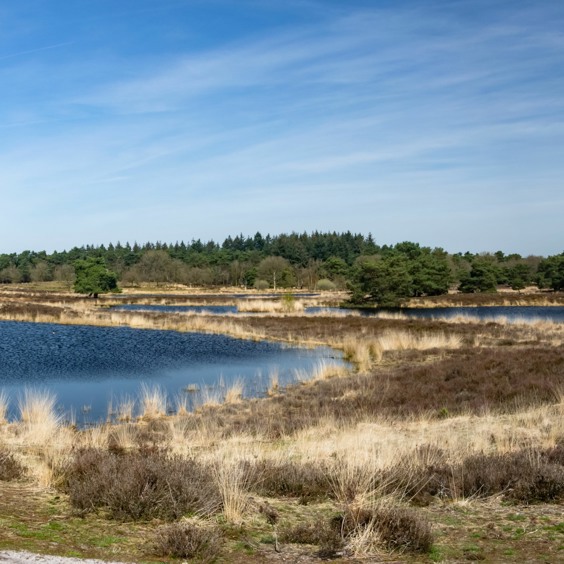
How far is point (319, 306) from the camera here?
6919cm

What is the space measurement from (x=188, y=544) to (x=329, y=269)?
115 m

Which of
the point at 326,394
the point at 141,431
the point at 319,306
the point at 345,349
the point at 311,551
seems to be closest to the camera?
the point at 311,551

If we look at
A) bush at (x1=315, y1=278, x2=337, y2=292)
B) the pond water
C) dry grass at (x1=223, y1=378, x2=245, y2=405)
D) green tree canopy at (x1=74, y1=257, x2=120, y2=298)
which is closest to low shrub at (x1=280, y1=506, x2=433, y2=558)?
the pond water

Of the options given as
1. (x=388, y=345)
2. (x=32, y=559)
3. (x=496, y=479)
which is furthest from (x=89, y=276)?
(x=32, y=559)

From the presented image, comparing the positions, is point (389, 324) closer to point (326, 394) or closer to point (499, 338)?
point (499, 338)

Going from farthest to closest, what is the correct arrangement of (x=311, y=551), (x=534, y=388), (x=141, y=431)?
(x=534, y=388) < (x=141, y=431) < (x=311, y=551)

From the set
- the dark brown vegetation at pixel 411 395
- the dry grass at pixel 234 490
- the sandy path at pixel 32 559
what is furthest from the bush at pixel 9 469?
the dark brown vegetation at pixel 411 395

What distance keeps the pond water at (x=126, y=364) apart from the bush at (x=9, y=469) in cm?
851

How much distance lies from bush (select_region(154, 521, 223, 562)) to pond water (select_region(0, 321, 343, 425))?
12247 millimetres

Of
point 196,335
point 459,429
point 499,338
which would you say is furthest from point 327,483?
point 196,335

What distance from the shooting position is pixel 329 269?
395 ft

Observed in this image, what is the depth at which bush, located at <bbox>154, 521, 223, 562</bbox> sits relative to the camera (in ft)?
18.5

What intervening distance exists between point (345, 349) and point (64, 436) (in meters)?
22.9

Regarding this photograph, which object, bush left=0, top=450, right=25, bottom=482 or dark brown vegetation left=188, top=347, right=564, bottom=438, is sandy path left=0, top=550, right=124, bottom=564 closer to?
bush left=0, top=450, right=25, bottom=482
